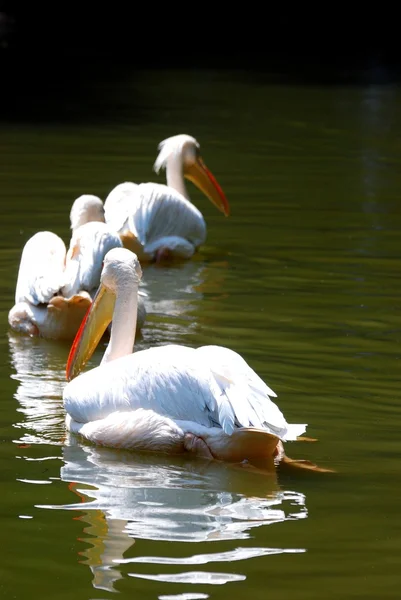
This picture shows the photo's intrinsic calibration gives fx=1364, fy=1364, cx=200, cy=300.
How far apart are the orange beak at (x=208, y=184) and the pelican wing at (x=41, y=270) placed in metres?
2.54

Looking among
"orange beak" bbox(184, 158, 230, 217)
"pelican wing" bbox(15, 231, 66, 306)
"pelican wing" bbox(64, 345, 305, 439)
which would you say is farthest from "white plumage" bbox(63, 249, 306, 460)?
"orange beak" bbox(184, 158, 230, 217)

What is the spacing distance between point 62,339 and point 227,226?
120 inches

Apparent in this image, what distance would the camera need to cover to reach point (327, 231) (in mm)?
9039

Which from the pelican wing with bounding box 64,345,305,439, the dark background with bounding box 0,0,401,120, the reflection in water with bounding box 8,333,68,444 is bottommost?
the reflection in water with bounding box 8,333,68,444

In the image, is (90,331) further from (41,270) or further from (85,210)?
(85,210)

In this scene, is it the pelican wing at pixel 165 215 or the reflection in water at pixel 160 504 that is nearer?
the reflection in water at pixel 160 504

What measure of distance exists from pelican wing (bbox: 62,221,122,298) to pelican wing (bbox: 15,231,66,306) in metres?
0.07

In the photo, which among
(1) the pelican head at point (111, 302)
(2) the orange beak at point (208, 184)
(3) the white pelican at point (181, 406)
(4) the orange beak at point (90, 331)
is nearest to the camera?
(3) the white pelican at point (181, 406)

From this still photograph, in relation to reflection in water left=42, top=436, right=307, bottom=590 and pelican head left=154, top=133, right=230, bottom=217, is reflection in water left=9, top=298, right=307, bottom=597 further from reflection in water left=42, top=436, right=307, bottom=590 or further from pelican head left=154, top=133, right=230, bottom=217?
pelican head left=154, top=133, right=230, bottom=217

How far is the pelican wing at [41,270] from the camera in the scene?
6.48 m

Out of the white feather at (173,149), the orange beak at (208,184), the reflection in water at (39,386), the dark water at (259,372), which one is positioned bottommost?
the reflection in water at (39,386)

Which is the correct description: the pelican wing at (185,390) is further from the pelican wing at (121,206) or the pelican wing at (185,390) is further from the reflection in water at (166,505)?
the pelican wing at (121,206)

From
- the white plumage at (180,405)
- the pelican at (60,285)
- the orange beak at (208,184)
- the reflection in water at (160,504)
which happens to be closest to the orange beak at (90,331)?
the reflection in water at (160,504)

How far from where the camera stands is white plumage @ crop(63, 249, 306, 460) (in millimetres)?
4508
